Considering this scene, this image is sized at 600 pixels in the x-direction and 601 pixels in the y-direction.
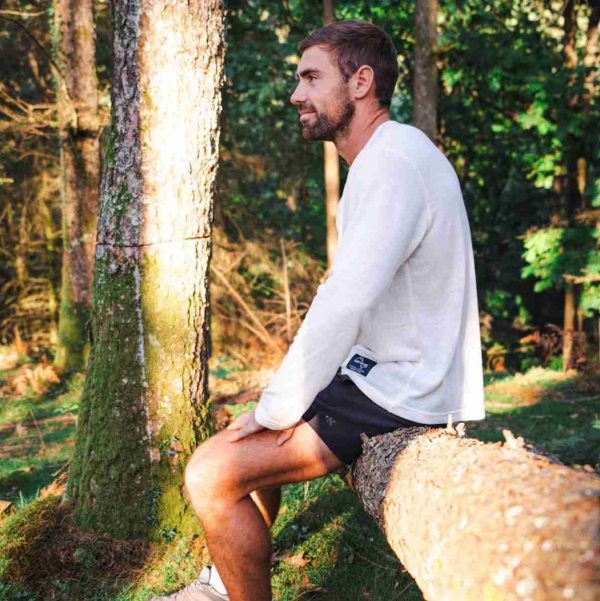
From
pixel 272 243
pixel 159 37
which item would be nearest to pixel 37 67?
pixel 272 243

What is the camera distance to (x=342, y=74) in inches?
113

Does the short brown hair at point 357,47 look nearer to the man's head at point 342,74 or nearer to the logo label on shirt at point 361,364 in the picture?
the man's head at point 342,74

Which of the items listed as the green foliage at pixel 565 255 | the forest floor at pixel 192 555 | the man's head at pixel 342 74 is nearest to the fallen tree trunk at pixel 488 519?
the forest floor at pixel 192 555

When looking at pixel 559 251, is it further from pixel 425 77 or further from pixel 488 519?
pixel 488 519

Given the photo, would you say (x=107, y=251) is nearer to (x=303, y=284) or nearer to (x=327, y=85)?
(x=327, y=85)

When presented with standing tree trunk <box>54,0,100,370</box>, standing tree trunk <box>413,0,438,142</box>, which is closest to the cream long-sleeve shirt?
standing tree trunk <box>54,0,100,370</box>

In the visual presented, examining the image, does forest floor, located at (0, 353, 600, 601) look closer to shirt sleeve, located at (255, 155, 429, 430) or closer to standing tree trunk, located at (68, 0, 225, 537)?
standing tree trunk, located at (68, 0, 225, 537)

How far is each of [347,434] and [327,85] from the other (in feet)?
4.71

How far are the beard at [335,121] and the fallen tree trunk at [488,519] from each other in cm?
132

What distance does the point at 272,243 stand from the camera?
1283cm

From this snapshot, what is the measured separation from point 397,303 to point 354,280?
32 centimetres

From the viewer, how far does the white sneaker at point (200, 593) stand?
2.99m

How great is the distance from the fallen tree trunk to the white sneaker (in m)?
0.93

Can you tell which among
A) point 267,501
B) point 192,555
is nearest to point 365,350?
point 267,501
